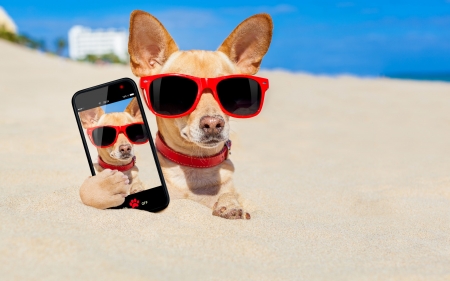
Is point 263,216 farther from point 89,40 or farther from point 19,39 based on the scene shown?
point 89,40

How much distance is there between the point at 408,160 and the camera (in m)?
5.97

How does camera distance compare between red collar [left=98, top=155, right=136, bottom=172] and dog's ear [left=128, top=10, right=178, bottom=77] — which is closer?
red collar [left=98, top=155, right=136, bottom=172]

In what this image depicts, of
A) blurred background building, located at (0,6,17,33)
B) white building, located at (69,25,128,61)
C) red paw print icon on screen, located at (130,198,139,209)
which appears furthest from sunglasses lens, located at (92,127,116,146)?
white building, located at (69,25,128,61)

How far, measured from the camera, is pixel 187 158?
3.15m

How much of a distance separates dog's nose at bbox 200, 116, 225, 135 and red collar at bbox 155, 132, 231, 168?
40 cm

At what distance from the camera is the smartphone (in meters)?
2.86

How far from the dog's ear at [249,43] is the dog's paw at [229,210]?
1022mm

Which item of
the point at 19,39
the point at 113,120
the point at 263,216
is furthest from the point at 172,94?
the point at 19,39

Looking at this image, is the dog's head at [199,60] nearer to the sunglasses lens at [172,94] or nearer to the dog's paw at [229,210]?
the sunglasses lens at [172,94]

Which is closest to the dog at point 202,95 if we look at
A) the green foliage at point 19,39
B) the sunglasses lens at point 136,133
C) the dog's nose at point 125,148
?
the sunglasses lens at point 136,133

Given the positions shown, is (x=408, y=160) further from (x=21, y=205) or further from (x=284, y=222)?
(x=21, y=205)

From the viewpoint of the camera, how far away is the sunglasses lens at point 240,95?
2.94 metres

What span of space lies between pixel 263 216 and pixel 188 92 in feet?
3.08

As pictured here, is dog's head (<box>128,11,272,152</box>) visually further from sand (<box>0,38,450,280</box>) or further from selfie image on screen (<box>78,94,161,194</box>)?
sand (<box>0,38,450,280</box>)
